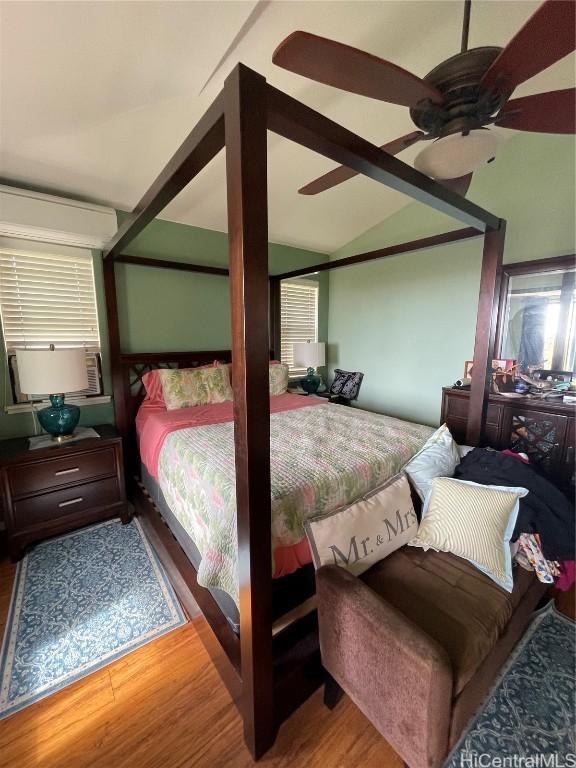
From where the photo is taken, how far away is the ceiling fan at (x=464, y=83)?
0.81 m

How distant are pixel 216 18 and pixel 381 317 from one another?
2855 mm

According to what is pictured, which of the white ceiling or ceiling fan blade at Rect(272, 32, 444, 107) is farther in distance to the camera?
the white ceiling

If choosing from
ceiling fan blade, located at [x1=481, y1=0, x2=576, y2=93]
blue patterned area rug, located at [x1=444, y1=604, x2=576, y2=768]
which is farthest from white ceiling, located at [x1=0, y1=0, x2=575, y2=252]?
blue patterned area rug, located at [x1=444, y1=604, x2=576, y2=768]

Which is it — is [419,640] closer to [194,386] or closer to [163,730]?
[163,730]

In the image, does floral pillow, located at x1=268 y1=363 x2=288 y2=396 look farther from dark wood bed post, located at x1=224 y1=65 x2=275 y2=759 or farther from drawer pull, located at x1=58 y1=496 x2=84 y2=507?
dark wood bed post, located at x1=224 y1=65 x2=275 y2=759

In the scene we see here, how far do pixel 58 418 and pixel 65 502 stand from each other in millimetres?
570

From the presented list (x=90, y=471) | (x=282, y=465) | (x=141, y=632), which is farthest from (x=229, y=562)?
(x=90, y=471)

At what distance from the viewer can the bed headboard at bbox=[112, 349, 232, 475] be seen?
2.57 metres

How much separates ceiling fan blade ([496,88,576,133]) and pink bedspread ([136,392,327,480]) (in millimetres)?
2074

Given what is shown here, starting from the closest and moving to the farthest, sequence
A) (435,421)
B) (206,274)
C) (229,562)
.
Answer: (229,562) < (206,274) < (435,421)

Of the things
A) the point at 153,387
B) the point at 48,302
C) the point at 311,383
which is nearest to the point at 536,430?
the point at 311,383

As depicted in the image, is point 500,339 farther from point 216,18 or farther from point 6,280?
point 6,280

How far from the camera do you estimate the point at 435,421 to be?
3.30 meters

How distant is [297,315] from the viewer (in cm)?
396
